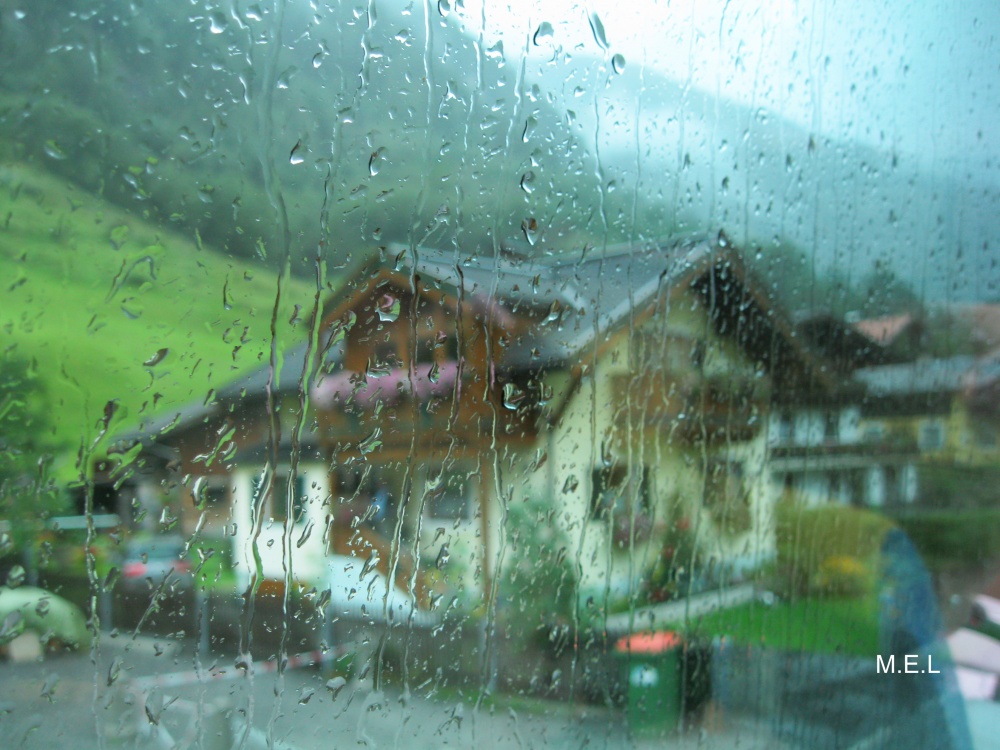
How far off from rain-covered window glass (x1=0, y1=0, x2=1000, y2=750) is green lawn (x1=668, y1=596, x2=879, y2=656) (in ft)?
0.05

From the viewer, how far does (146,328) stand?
1.12m

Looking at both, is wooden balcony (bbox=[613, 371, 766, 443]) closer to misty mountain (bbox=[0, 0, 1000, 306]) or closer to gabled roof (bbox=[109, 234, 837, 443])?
gabled roof (bbox=[109, 234, 837, 443])

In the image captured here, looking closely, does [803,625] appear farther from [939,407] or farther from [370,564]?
[370,564]

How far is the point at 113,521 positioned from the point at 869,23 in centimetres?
236

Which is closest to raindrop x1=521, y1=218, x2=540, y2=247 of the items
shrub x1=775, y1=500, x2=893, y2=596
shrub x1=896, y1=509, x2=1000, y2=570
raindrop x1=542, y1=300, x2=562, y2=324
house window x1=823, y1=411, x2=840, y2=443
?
raindrop x1=542, y1=300, x2=562, y2=324

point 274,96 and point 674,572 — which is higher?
point 274,96

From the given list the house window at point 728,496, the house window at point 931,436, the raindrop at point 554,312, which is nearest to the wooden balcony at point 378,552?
the raindrop at point 554,312

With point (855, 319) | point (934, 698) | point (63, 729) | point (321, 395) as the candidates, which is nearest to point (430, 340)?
point (321, 395)

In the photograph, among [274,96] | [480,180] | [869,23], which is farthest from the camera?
[869,23]

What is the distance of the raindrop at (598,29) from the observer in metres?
1.70

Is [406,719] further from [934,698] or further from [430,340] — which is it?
[934,698]

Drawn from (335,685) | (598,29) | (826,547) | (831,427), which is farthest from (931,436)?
(335,685)

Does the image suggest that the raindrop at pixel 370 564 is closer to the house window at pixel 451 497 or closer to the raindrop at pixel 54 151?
the house window at pixel 451 497

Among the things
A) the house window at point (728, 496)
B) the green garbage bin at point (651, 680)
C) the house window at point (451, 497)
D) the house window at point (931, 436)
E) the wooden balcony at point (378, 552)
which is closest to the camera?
the wooden balcony at point (378, 552)
